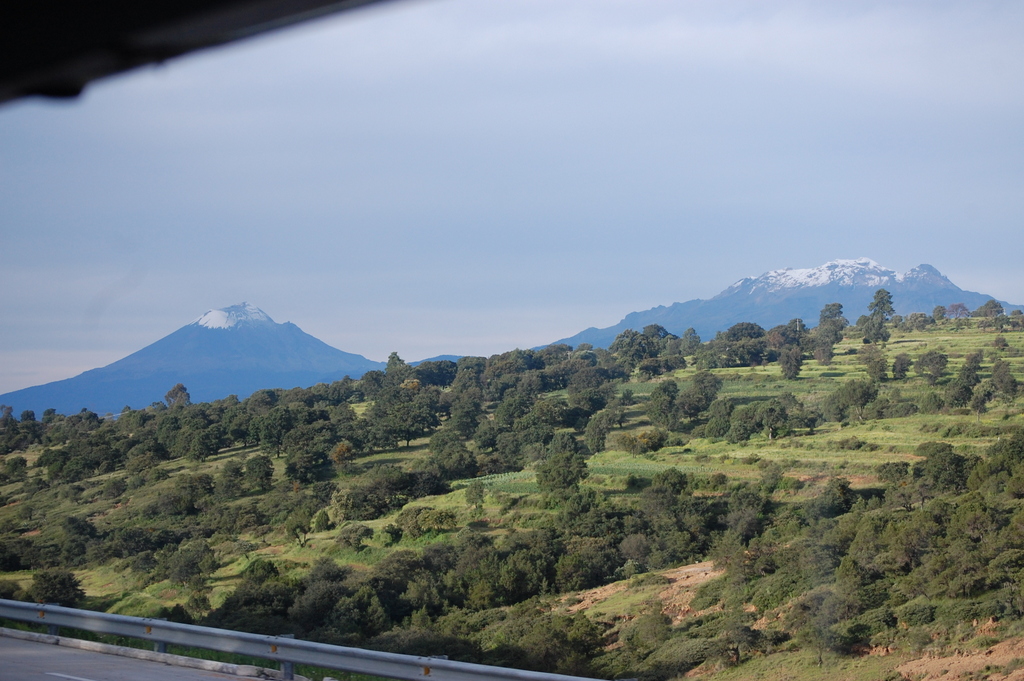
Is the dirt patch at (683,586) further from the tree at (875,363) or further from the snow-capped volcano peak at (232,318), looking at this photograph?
the snow-capped volcano peak at (232,318)

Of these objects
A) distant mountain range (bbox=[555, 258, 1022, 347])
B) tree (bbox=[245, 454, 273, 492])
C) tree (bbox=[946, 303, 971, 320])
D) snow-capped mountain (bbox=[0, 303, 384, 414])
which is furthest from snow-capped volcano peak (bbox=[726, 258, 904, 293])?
tree (bbox=[245, 454, 273, 492])

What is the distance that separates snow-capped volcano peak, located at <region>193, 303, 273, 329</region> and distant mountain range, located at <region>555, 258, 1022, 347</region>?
36271mm

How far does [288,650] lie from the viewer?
24.6ft

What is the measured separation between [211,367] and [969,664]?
243ft

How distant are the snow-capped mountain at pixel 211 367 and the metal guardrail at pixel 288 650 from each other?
60558 mm

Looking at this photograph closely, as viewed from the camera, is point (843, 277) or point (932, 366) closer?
point (932, 366)

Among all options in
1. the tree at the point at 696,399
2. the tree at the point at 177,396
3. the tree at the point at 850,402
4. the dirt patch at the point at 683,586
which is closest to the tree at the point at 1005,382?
the tree at the point at 850,402

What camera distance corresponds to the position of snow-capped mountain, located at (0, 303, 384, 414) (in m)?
69.0

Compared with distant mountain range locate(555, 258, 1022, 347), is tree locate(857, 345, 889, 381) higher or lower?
lower

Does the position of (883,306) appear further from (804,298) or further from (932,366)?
(804,298)

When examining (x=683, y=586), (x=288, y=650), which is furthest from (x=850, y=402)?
(x=288, y=650)

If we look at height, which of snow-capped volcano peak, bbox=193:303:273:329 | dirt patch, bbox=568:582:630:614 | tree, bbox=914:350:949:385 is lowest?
dirt patch, bbox=568:582:630:614

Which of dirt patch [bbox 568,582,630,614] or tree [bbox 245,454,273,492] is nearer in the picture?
dirt patch [bbox 568,582,630,614]

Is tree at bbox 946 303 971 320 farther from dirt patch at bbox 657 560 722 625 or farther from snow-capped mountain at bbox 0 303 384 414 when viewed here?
dirt patch at bbox 657 560 722 625
